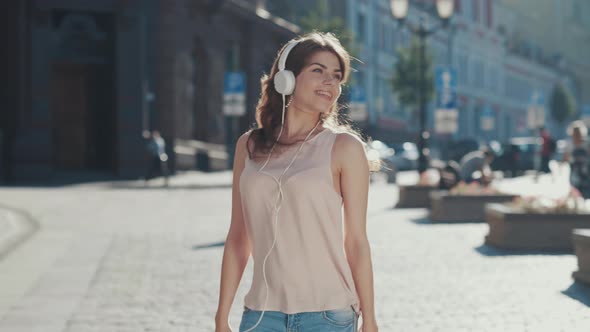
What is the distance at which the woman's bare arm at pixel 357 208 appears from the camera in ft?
12.4

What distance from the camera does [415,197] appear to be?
2250cm

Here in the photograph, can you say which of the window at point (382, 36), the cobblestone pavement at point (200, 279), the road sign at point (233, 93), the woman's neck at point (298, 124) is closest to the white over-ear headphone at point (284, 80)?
the woman's neck at point (298, 124)

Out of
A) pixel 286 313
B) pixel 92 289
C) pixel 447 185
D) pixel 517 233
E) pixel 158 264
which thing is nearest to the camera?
pixel 286 313

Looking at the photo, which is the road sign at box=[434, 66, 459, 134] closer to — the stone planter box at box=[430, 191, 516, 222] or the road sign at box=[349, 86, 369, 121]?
the road sign at box=[349, 86, 369, 121]

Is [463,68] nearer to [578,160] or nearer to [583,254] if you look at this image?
[578,160]

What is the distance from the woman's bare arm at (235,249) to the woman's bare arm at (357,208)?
1.22ft

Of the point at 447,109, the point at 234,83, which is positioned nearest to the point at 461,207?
the point at 447,109

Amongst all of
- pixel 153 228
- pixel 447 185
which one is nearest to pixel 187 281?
pixel 153 228

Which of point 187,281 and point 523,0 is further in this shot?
point 523,0

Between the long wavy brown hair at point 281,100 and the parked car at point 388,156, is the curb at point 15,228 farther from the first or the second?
the parked car at point 388,156

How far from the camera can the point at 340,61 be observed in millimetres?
3904

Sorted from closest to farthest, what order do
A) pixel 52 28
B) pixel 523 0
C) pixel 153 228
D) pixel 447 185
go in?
1. pixel 153 228
2. pixel 447 185
3. pixel 52 28
4. pixel 523 0

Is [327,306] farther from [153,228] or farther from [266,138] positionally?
[153,228]

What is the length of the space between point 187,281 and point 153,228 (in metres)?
6.35
